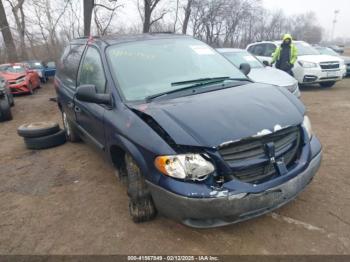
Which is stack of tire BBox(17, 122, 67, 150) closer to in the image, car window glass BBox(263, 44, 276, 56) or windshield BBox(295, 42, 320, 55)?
car window glass BBox(263, 44, 276, 56)

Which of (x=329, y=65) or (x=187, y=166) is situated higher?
(x=329, y=65)

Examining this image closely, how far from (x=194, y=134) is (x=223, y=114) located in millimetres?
364

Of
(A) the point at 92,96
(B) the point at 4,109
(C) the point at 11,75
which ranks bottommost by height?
(B) the point at 4,109

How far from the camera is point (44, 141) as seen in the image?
5648 mm

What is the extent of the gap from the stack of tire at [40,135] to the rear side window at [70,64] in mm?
974

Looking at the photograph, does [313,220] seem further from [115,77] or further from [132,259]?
[115,77]

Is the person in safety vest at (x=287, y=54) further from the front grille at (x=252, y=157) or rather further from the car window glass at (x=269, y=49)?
the front grille at (x=252, y=157)

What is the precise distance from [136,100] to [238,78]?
4.25 ft

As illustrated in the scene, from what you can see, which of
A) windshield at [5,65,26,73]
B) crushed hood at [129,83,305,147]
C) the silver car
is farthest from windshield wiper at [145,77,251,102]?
windshield at [5,65,26,73]

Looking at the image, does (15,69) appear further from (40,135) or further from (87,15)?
(40,135)

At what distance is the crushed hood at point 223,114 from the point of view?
2484 mm

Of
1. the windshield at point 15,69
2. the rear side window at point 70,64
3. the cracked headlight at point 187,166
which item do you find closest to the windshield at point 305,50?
the rear side window at point 70,64

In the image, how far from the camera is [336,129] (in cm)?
587

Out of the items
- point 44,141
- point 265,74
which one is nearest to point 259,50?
point 265,74
